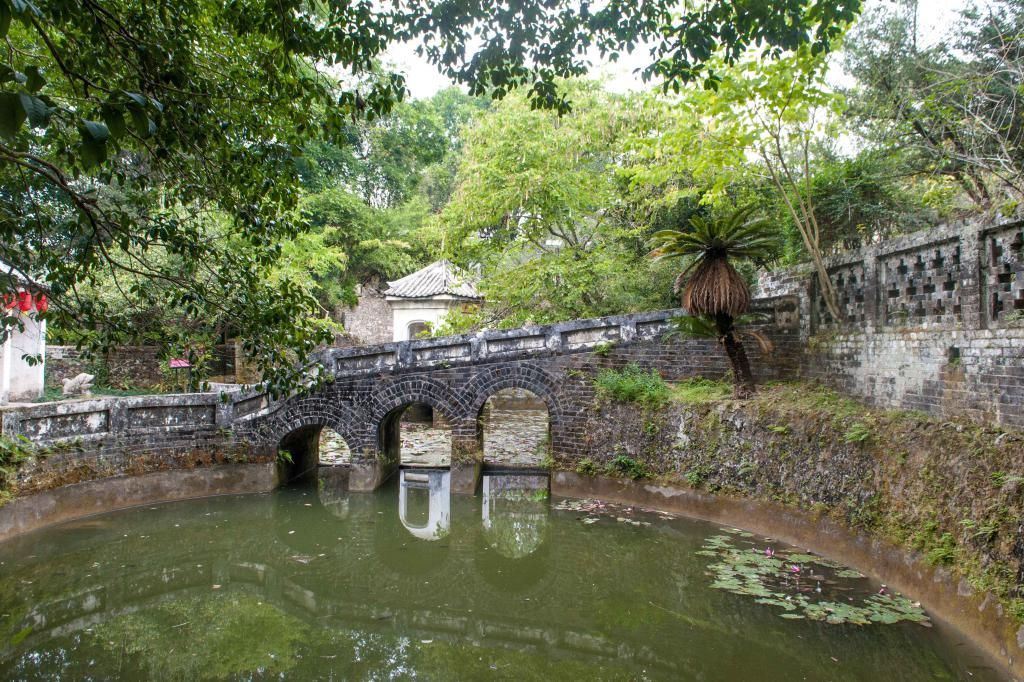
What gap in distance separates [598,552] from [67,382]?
1245 centimetres

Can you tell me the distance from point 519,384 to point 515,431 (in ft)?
20.9

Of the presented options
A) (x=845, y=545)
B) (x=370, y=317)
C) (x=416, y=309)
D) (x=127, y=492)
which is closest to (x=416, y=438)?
(x=416, y=309)

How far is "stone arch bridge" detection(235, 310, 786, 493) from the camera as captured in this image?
34.8 ft

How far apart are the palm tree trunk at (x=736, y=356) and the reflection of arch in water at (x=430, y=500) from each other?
4.33m

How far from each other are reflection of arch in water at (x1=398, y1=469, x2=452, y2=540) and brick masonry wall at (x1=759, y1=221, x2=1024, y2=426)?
539cm

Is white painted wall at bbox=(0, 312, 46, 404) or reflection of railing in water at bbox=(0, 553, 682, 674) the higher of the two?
white painted wall at bbox=(0, 312, 46, 404)

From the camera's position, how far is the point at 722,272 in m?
8.40

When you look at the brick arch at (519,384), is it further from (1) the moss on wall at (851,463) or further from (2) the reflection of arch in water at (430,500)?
(2) the reflection of arch in water at (430,500)

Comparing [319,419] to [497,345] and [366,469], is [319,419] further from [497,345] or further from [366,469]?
[497,345]

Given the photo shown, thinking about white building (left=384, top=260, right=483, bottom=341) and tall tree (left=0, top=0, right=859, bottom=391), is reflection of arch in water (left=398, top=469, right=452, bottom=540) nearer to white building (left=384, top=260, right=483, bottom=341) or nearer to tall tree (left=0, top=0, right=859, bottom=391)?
tall tree (left=0, top=0, right=859, bottom=391)

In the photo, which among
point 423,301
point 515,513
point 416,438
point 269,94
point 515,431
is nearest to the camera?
point 269,94

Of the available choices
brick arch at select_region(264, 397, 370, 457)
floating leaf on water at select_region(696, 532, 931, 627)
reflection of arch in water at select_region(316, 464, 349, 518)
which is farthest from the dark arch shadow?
floating leaf on water at select_region(696, 532, 931, 627)

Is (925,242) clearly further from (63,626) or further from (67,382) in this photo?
(67,382)

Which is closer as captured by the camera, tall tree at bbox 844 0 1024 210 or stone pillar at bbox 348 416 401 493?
tall tree at bbox 844 0 1024 210
